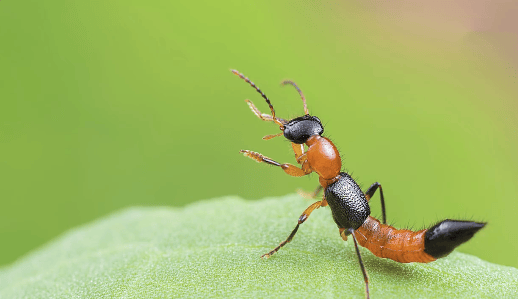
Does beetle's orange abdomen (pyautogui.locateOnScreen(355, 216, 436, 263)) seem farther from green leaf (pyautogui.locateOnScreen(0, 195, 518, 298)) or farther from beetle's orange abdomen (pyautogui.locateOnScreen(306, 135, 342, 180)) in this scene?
beetle's orange abdomen (pyautogui.locateOnScreen(306, 135, 342, 180))

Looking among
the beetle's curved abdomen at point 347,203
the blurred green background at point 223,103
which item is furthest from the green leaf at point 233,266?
the blurred green background at point 223,103

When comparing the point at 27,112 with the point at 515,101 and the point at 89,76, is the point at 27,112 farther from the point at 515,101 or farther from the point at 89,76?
the point at 515,101

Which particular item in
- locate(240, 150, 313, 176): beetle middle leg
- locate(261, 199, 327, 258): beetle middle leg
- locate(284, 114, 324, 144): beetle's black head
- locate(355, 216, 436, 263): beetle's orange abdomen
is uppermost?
locate(284, 114, 324, 144): beetle's black head

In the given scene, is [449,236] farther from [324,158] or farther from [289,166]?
[289,166]

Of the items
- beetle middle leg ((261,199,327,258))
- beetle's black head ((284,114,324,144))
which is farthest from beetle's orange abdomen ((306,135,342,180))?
beetle middle leg ((261,199,327,258))

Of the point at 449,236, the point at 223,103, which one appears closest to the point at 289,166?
the point at 449,236

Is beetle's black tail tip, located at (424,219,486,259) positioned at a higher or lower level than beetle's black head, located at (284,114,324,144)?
lower

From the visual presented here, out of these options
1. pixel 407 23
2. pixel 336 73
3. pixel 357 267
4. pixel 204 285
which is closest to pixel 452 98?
pixel 407 23
